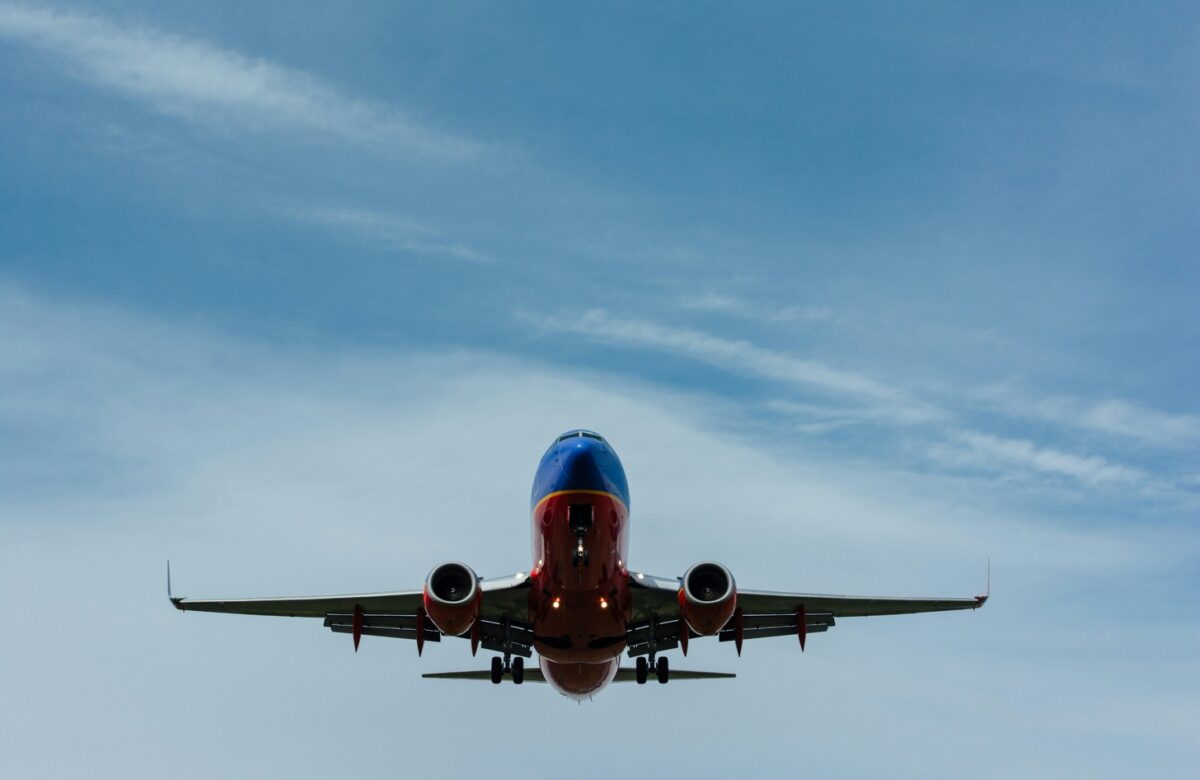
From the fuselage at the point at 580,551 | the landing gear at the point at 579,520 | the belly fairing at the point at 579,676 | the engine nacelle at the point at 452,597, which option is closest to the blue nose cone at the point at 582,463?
the fuselage at the point at 580,551

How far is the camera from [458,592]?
33094 millimetres

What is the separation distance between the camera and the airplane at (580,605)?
3256cm

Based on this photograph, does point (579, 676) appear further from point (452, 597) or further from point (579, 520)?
point (579, 520)

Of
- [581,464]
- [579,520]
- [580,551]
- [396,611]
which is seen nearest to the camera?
[579,520]

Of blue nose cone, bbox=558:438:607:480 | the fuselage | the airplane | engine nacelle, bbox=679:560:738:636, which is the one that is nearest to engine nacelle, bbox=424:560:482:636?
the airplane

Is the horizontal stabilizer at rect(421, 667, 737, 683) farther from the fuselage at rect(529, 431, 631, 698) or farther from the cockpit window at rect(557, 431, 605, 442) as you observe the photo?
the cockpit window at rect(557, 431, 605, 442)

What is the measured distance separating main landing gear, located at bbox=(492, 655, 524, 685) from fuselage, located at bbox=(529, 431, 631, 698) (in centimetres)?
228

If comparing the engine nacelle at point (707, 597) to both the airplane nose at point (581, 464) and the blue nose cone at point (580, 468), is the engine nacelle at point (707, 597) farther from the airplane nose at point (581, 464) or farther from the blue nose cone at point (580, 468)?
the airplane nose at point (581, 464)

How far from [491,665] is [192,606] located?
8.69 m

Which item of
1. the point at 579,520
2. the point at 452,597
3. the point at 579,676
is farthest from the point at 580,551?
the point at 579,676

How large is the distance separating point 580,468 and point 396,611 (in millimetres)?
9093

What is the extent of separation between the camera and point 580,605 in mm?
34125

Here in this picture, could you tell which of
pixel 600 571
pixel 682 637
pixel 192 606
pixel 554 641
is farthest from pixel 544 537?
pixel 192 606

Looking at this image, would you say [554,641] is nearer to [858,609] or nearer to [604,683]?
[604,683]
